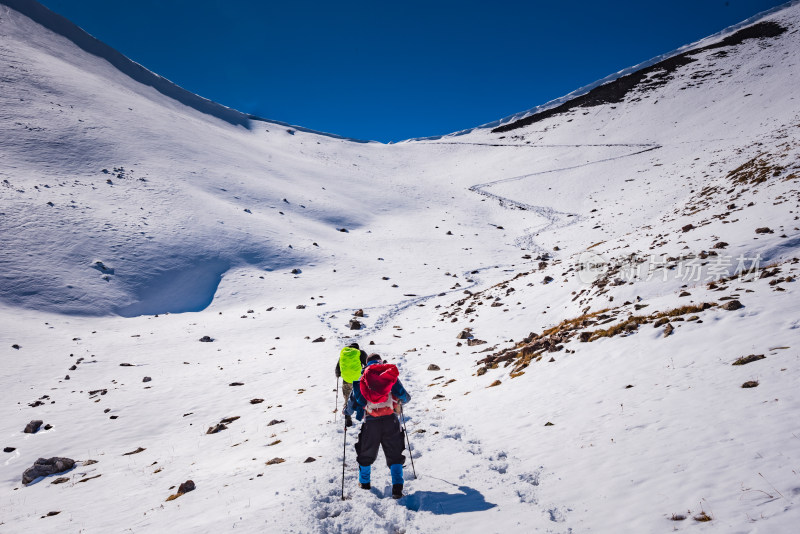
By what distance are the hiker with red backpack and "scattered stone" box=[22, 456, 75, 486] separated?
912 cm

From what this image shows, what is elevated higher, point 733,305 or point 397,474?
point 733,305

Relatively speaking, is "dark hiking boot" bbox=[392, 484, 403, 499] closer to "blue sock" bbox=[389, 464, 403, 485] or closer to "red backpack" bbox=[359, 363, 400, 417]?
"blue sock" bbox=[389, 464, 403, 485]

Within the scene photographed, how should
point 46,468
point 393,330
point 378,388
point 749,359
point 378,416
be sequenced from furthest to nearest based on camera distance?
point 393,330 → point 46,468 → point 749,359 → point 378,416 → point 378,388

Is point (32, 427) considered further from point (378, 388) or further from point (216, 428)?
point (378, 388)

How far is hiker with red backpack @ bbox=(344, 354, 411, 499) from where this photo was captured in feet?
21.1

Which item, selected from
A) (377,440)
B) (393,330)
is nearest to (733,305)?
(377,440)

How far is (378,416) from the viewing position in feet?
21.5

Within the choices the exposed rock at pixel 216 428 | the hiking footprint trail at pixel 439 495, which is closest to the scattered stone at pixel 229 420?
the exposed rock at pixel 216 428

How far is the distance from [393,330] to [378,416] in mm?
15092

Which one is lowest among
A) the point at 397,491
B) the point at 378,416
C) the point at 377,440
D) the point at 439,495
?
the point at 439,495

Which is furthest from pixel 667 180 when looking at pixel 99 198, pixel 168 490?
pixel 99 198

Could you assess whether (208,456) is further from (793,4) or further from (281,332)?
(793,4)

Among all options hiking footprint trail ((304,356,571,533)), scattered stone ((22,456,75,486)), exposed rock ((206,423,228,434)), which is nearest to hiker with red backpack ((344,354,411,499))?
hiking footprint trail ((304,356,571,533))

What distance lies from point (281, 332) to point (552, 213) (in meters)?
36.1
